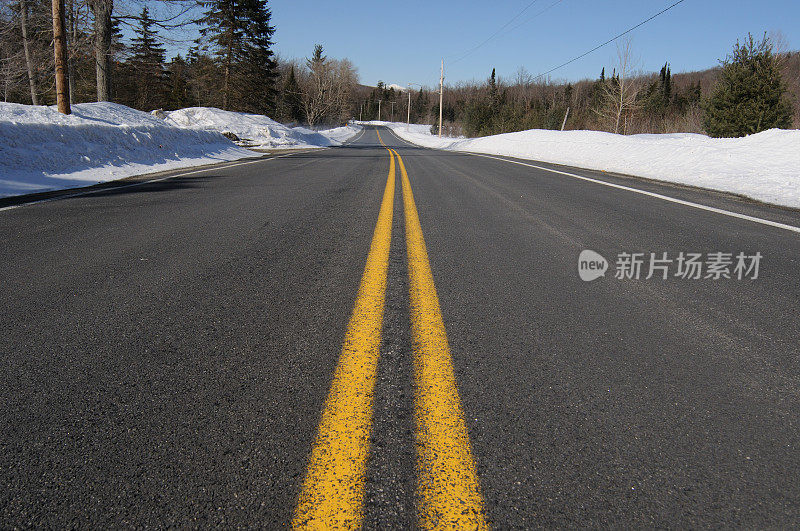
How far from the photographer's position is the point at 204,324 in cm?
195

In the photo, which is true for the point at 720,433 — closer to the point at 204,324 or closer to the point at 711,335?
the point at 711,335

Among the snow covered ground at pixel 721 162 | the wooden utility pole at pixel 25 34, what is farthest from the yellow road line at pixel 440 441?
the wooden utility pole at pixel 25 34

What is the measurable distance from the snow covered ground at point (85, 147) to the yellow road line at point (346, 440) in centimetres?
692

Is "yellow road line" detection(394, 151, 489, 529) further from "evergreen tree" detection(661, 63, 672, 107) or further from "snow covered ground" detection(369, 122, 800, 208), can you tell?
"evergreen tree" detection(661, 63, 672, 107)

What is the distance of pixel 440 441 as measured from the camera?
1.20 meters

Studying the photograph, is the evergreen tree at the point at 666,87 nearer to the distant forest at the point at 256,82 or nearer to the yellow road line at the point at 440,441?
the distant forest at the point at 256,82

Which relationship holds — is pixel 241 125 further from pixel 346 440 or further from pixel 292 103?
pixel 292 103

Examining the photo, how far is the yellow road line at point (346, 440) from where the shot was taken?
97 centimetres

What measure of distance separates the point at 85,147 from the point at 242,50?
1471 inches

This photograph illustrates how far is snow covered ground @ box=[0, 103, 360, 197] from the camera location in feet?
25.0

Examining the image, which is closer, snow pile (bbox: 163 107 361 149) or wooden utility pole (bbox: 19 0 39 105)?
wooden utility pole (bbox: 19 0 39 105)

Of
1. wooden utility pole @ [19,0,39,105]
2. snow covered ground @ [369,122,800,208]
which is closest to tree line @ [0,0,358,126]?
wooden utility pole @ [19,0,39,105]

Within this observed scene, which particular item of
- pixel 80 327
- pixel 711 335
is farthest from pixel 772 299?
pixel 80 327

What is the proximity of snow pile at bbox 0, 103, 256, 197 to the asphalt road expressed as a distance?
572 cm
